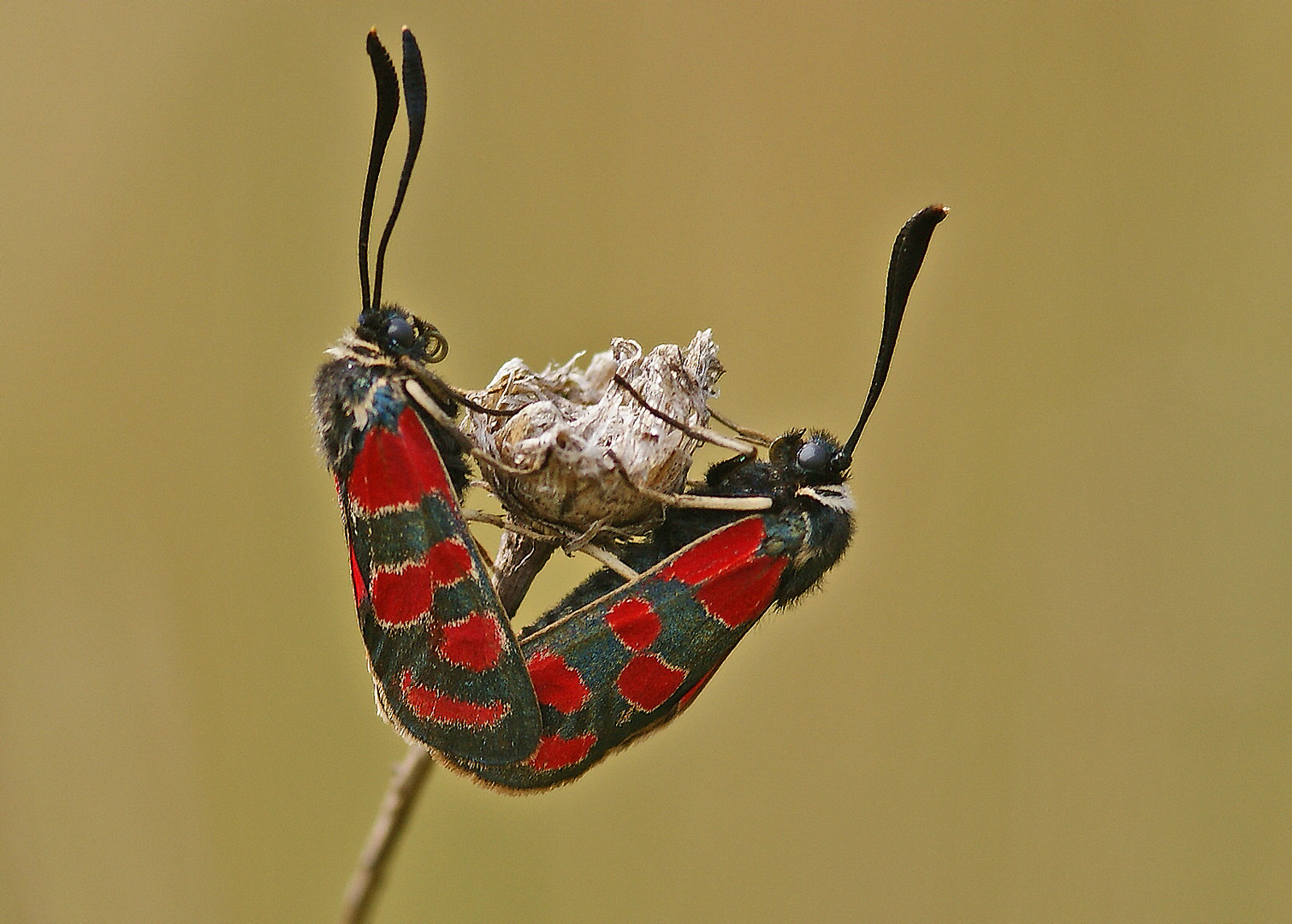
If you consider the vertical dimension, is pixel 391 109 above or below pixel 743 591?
above

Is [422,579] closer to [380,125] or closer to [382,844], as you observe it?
[382,844]

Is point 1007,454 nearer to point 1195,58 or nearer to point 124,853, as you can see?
point 1195,58

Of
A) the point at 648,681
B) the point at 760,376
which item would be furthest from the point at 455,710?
the point at 760,376

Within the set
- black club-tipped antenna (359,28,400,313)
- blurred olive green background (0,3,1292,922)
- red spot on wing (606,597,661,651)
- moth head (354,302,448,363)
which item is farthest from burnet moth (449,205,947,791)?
blurred olive green background (0,3,1292,922)

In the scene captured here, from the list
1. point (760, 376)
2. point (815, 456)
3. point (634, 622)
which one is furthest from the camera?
point (760, 376)

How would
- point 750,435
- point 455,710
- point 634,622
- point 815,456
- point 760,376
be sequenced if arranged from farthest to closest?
point 760,376, point 750,435, point 815,456, point 634,622, point 455,710

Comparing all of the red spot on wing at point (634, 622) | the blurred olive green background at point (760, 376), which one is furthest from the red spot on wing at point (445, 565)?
the blurred olive green background at point (760, 376)

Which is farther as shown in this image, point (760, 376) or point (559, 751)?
point (760, 376)

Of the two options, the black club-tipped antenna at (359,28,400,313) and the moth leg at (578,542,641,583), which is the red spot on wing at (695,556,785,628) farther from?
the black club-tipped antenna at (359,28,400,313)

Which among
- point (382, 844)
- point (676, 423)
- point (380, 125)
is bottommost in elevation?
point (382, 844)
